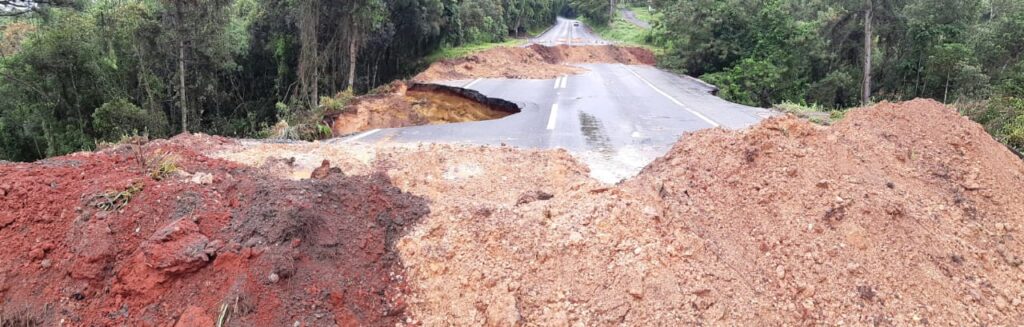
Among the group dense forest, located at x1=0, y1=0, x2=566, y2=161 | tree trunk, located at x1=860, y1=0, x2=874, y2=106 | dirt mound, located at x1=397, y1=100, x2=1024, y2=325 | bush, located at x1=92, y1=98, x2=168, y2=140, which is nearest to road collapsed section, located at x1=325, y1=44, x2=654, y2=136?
dense forest, located at x1=0, y1=0, x2=566, y2=161

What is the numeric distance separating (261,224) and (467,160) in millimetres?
2675

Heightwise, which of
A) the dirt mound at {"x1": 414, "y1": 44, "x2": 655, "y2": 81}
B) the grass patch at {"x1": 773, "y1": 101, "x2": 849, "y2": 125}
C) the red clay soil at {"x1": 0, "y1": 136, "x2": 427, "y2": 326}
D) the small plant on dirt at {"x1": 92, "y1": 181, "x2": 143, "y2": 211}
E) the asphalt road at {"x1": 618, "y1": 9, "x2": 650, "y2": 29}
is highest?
the asphalt road at {"x1": 618, "y1": 9, "x2": 650, "y2": 29}

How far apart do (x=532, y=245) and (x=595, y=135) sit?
19.3 ft

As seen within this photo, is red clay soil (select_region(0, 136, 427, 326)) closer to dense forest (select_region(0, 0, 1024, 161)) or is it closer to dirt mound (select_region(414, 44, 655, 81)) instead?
dense forest (select_region(0, 0, 1024, 161))

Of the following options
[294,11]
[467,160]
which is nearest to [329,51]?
[294,11]

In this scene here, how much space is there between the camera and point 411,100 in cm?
1600

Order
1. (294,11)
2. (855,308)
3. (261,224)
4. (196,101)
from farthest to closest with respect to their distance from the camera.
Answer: (196,101), (294,11), (261,224), (855,308)

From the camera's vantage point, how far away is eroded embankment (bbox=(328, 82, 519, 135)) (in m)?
13.5

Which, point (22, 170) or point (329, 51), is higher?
point (329, 51)

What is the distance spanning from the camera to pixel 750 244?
407 centimetres

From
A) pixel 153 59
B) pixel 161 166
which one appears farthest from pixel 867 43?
pixel 153 59

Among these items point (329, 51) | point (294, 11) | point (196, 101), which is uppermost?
point (294, 11)

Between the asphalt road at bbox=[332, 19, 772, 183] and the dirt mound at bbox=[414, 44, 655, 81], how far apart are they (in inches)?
144

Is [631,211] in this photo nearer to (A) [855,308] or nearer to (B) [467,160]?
(A) [855,308]
